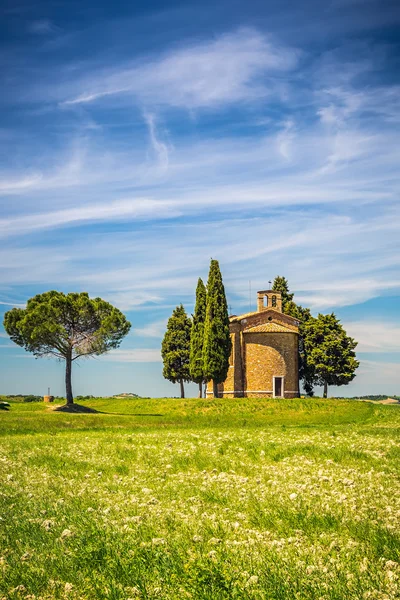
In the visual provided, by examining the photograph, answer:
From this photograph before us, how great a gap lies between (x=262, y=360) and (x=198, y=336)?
831 centimetres

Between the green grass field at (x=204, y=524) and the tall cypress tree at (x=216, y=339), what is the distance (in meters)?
44.0

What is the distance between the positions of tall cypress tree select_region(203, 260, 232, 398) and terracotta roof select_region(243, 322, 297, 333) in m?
5.08

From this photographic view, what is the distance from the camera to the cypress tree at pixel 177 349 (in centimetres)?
7756

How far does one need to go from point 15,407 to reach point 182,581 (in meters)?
54.2

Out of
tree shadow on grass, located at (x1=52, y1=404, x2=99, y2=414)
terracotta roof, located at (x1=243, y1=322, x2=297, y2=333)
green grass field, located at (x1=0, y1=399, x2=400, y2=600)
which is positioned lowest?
tree shadow on grass, located at (x1=52, y1=404, x2=99, y2=414)

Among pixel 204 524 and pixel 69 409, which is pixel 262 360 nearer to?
pixel 69 409

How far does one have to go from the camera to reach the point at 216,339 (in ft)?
205

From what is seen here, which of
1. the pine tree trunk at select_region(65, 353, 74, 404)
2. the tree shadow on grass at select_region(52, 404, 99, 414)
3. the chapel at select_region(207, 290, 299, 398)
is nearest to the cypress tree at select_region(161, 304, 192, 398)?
the chapel at select_region(207, 290, 299, 398)

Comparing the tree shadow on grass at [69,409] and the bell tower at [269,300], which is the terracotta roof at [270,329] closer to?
the bell tower at [269,300]

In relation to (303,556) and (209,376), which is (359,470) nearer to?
(303,556)

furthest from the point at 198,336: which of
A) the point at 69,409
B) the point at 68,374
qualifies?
the point at 69,409

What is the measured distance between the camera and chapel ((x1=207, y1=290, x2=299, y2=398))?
67.3 m

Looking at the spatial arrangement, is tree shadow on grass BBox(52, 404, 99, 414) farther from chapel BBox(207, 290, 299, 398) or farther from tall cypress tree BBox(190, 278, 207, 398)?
chapel BBox(207, 290, 299, 398)

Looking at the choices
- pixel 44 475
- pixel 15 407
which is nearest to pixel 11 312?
pixel 15 407
